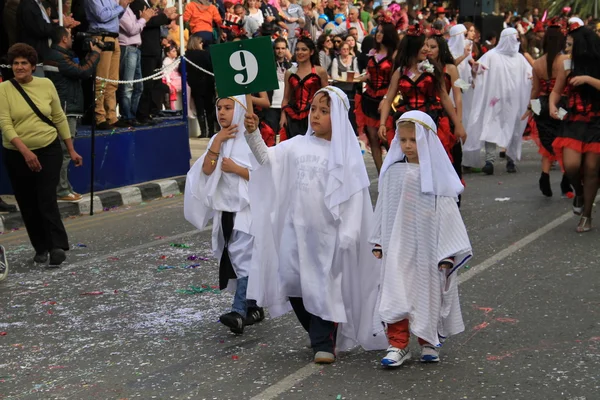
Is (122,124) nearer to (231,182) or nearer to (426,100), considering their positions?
(426,100)

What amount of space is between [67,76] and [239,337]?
6.84m

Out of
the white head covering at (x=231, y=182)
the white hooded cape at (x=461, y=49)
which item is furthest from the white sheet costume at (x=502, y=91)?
the white head covering at (x=231, y=182)

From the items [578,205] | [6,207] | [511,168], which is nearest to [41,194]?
[6,207]

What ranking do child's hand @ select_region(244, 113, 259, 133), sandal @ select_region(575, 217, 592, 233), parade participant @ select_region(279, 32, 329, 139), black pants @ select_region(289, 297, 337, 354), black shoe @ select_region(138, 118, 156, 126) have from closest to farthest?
black pants @ select_region(289, 297, 337, 354)
child's hand @ select_region(244, 113, 259, 133)
sandal @ select_region(575, 217, 592, 233)
parade participant @ select_region(279, 32, 329, 139)
black shoe @ select_region(138, 118, 156, 126)

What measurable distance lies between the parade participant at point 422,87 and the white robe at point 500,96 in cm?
489

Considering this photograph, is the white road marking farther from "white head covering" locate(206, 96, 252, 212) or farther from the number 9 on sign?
the number 9 on sign

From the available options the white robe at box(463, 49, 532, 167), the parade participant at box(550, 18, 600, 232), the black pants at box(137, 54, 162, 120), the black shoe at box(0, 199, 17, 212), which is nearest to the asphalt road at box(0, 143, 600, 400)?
the parade participant at box(550, 18, 600, 232)

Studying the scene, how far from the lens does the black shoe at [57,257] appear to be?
9.84 m

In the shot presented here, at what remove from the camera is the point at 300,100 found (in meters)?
12.1

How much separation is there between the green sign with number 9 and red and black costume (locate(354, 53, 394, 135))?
6.65 metres

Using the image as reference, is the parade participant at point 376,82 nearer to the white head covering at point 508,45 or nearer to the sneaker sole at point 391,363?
the white head covering at point 508,45

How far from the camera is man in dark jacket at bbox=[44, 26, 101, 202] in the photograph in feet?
43.3

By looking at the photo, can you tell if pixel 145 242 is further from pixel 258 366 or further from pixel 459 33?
pixel 459 33

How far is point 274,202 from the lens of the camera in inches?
271
